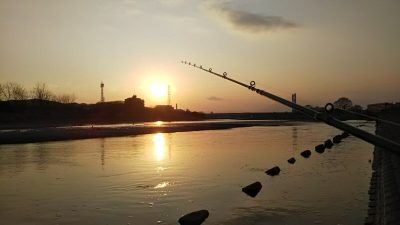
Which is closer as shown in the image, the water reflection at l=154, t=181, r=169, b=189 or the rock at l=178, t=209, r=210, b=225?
the rock at l=178, t=209, r=210, b=225

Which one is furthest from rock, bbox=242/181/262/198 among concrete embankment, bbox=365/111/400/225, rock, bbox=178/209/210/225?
rock, bbox=178/209/210/225

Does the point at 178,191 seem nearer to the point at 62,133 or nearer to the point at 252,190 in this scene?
the point at 252,190

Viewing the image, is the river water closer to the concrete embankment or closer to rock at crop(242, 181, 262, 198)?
rock at crop(242, 181, 262, 198)

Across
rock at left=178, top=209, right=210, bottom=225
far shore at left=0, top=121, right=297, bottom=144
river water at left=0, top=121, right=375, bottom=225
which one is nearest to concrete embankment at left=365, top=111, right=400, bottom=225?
river water at left=0, top=121, right=375, bottom=225

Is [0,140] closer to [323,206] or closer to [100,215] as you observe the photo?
[100,215]

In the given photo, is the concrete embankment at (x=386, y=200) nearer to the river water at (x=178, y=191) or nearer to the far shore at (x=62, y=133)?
the river water at (x=178, y=191)

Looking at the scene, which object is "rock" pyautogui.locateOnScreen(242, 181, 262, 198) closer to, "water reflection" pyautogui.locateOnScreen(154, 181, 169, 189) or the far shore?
"water reflection" pyautogui.locateOnScreen(154, 181, 169, 189)

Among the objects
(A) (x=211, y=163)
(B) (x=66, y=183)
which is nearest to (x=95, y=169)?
(B) (x=66, y=183)

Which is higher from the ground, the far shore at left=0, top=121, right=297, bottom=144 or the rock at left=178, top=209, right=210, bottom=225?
the far shore at left=0, top=121, right=297, bottom=144

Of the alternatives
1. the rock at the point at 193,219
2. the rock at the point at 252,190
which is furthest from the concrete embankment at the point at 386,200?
the rock at the point at 193,219

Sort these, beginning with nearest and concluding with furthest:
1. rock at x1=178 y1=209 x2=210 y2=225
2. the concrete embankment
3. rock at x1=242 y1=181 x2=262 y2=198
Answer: the concrete embankment → rock at x1=178 y1=209 x2=210 y2=225 → rock at x1=242 y1=181 x2=262 y2=198

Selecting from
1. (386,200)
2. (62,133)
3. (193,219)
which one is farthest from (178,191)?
(62,133)

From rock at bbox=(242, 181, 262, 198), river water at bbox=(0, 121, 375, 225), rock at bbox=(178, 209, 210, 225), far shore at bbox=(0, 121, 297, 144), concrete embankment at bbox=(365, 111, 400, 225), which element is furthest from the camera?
far shore at bbox=(0, 121, 297, 144)

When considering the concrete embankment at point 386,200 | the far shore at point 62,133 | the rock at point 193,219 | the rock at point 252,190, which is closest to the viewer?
the concrete embankment at point 386,200
